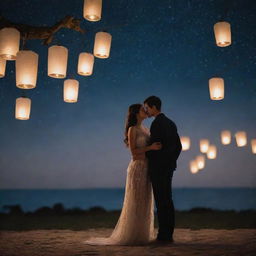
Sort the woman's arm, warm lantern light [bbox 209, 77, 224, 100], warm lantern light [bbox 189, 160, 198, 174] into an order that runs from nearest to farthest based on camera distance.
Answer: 1. the woman's arm
2. warm lantern light [bbox 209, 77, 224, 100]
3. warm lantern light [bbox 189, 160, 198, 174]

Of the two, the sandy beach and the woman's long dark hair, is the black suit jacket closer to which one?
the woman's long dark hair

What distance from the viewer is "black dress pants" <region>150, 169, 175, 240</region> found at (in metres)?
3.79

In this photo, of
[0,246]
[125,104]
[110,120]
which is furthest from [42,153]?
[0,246]

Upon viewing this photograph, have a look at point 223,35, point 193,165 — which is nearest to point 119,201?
point 193,165

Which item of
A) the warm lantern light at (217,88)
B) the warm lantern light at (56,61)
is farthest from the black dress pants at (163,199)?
the warm lantern light at (217,88)

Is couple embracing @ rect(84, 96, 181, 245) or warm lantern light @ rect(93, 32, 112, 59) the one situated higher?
warm lantern light @ rect(93, 32, 112, 59)

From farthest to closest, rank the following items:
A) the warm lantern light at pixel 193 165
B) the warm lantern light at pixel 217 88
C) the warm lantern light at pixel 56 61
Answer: the warm lantern light at pixel 193 165 → the warm lantern light at pixel 217 88 → the warm lantern light at pixel 56 61

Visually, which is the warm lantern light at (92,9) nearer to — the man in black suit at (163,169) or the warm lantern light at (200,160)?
the man in black suit at (163,169)

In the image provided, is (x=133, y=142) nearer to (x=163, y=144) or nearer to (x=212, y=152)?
(x=163, y=144)

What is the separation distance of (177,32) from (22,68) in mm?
6178

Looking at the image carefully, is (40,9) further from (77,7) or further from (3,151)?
(3,151)

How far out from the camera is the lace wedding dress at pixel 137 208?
150 inches

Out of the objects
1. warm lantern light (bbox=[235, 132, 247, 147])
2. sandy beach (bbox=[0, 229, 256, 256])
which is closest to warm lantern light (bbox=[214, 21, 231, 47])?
sandy beach (bbox=[0, 229, 256, 256])

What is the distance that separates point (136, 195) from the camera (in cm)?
393
